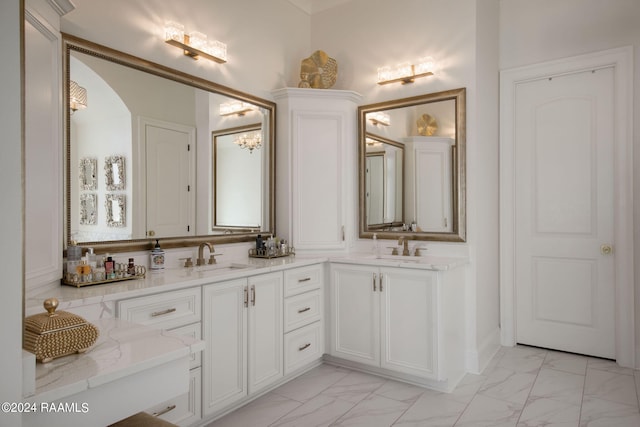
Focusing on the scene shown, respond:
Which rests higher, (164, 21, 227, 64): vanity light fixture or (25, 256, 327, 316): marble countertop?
(164, 21, 227, 64): vanity light fixture

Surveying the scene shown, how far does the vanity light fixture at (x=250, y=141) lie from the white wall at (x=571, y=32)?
2.35 metres

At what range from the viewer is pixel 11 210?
0.86 metres

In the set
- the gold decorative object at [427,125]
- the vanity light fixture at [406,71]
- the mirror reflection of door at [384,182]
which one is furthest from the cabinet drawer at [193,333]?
the vanity light fixture at [406,71]

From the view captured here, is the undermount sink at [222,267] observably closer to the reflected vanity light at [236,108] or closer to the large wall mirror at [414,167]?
the reflected vanity light at [236,108]

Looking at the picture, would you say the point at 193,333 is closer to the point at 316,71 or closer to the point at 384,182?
the point at 384,182

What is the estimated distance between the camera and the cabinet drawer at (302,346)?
2.93 meters

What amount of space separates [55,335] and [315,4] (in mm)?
3897

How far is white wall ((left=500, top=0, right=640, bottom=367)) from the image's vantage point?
10.5ft

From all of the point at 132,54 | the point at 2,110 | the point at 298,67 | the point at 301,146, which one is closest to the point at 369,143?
the point at 301,146

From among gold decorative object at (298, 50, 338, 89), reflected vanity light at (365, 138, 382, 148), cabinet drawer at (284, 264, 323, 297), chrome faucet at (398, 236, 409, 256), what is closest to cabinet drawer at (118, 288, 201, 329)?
cabinet drawer at (284, 264, 323, 297)

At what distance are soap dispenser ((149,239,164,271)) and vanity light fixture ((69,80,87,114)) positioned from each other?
0.90m

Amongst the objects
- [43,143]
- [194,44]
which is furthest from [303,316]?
[194,44]

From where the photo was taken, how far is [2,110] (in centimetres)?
85

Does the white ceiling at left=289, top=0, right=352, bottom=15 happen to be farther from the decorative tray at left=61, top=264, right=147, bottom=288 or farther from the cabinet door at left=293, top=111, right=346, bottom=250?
the decorative tray at left=61, top=264, right=147, bottom=288
